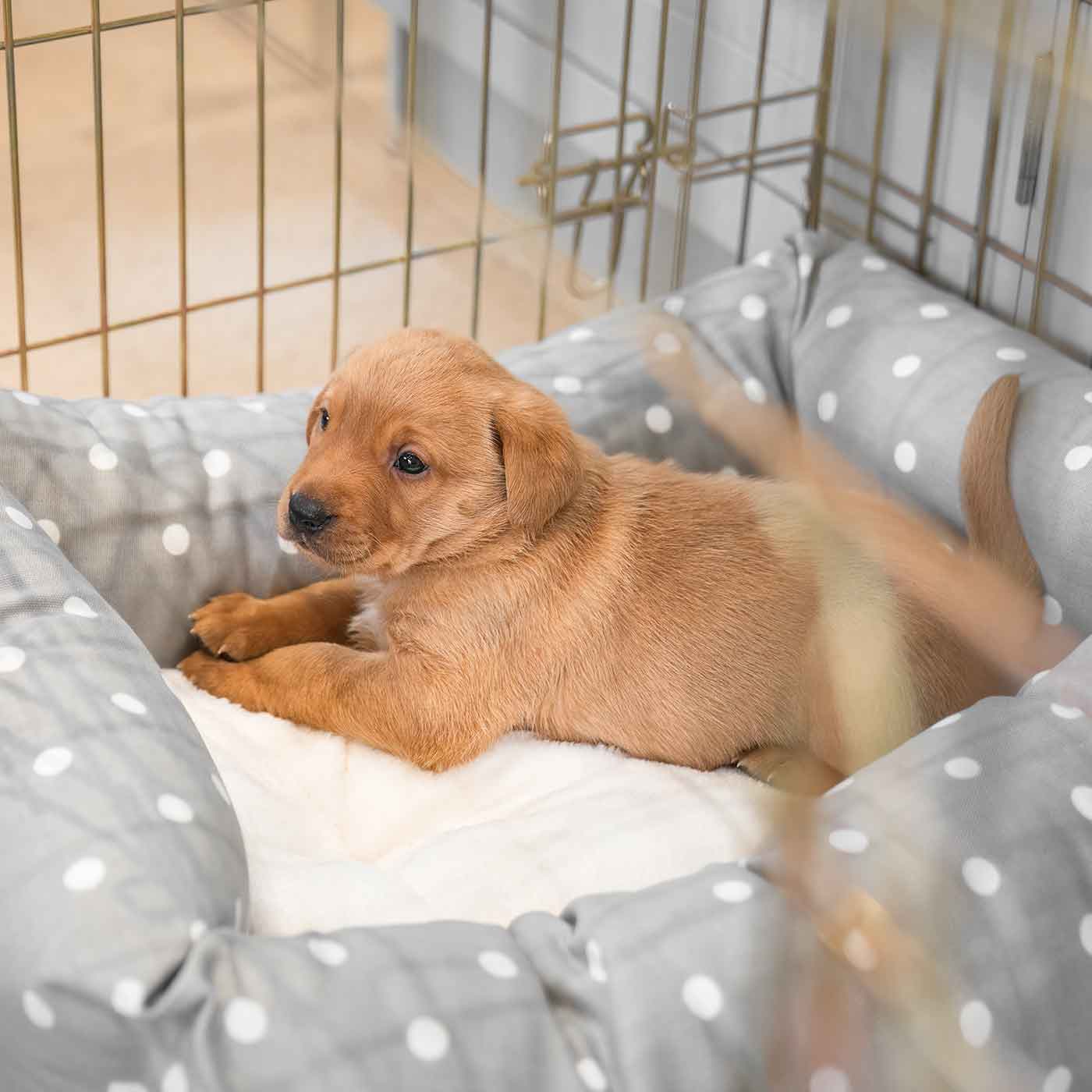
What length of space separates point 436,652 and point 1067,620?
65 cm

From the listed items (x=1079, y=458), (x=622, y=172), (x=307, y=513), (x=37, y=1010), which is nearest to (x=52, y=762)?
(x=37, y=1010)

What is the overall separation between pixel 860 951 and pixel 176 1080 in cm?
53

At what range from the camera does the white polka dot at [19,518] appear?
1.47 meters

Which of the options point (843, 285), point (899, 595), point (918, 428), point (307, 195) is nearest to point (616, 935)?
point (899, 595)

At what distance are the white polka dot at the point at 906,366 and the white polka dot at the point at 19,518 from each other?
97 centimetres

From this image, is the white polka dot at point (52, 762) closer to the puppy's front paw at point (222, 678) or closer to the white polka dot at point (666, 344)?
the puppy's front paw at point (222, 678)

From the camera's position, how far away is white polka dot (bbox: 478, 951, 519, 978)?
1136 millimetres

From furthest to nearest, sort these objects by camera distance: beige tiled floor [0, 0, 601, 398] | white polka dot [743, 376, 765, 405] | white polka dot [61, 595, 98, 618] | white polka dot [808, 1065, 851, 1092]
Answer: beige tiled floor [0, 0, 601, 398]
white polka dot [743, 376, 765, 405]
white polka dot [61, 595, 98, 618]
white polka dot [808, 1065, 851, 1092]

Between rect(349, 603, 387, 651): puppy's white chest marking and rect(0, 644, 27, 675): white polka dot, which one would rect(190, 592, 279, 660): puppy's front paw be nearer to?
rect(349, 603, 387, 651): puppy's white chest marking

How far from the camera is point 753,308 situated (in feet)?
6.55

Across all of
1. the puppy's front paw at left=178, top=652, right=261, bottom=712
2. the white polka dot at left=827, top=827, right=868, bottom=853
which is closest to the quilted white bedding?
the puppy's front paw at left=178, top=652, right=261, bottom=712

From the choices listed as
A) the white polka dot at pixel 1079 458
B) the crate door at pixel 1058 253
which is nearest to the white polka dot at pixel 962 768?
the white polka dot at pixel 1079 458

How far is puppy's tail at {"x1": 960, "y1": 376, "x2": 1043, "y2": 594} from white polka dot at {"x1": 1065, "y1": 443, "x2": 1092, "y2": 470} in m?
0.12

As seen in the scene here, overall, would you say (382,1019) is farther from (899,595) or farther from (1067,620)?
(1067,620)
